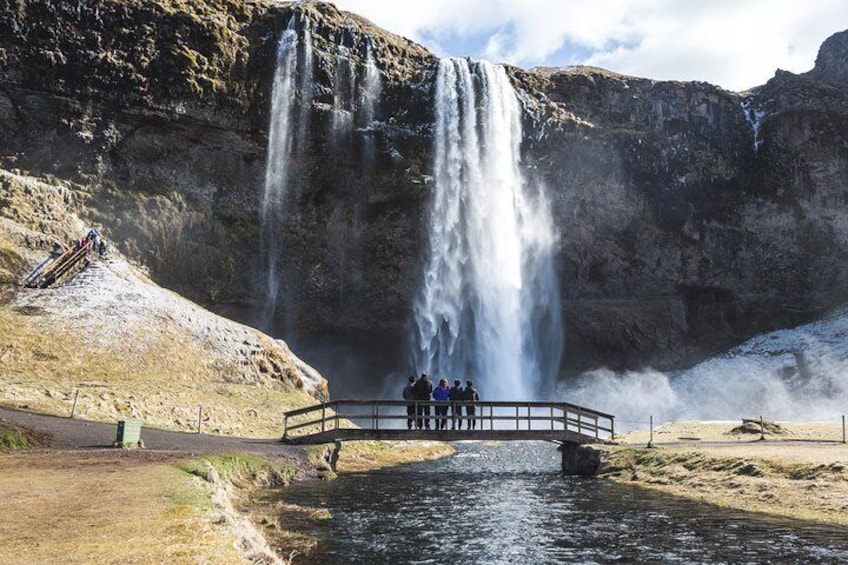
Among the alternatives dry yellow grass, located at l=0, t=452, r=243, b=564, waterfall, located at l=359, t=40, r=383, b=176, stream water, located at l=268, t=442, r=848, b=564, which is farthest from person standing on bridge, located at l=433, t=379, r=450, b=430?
waterfall, located at l=359, t=40, r=383, b=176

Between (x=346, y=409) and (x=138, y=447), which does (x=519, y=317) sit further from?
(x=138, y=447)

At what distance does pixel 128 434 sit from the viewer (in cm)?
1919

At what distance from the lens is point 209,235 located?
49.0 meters

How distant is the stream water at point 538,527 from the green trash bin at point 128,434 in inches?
183

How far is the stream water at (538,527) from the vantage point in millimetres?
11594

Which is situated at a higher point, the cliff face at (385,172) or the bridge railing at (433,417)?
the cliff face at (385,172)

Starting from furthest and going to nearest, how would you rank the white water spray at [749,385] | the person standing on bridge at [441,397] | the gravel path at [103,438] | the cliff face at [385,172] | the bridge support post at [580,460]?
1. the white water spray at [749,385]
2. the cliff face at [385,172]
3. the person standing on bridge at [441,397]
4. the bridge support post at [580,460]
5. the gravel path at [103,438]

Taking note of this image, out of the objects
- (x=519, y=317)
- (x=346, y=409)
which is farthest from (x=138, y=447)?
(x=346, y=409)

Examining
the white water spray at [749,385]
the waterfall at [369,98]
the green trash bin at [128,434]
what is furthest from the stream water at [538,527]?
the white water spray at [749,385]

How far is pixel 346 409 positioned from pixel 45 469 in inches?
2002

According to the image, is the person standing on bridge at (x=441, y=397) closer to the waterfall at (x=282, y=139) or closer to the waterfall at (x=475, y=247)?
the waterfall at (x=475, y=247)

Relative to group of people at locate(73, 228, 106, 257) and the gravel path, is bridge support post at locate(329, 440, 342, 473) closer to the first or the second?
the gravel path

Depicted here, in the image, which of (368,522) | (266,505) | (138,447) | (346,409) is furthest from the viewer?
(346,409)

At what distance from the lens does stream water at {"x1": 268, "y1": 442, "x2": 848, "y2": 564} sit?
11594mm
